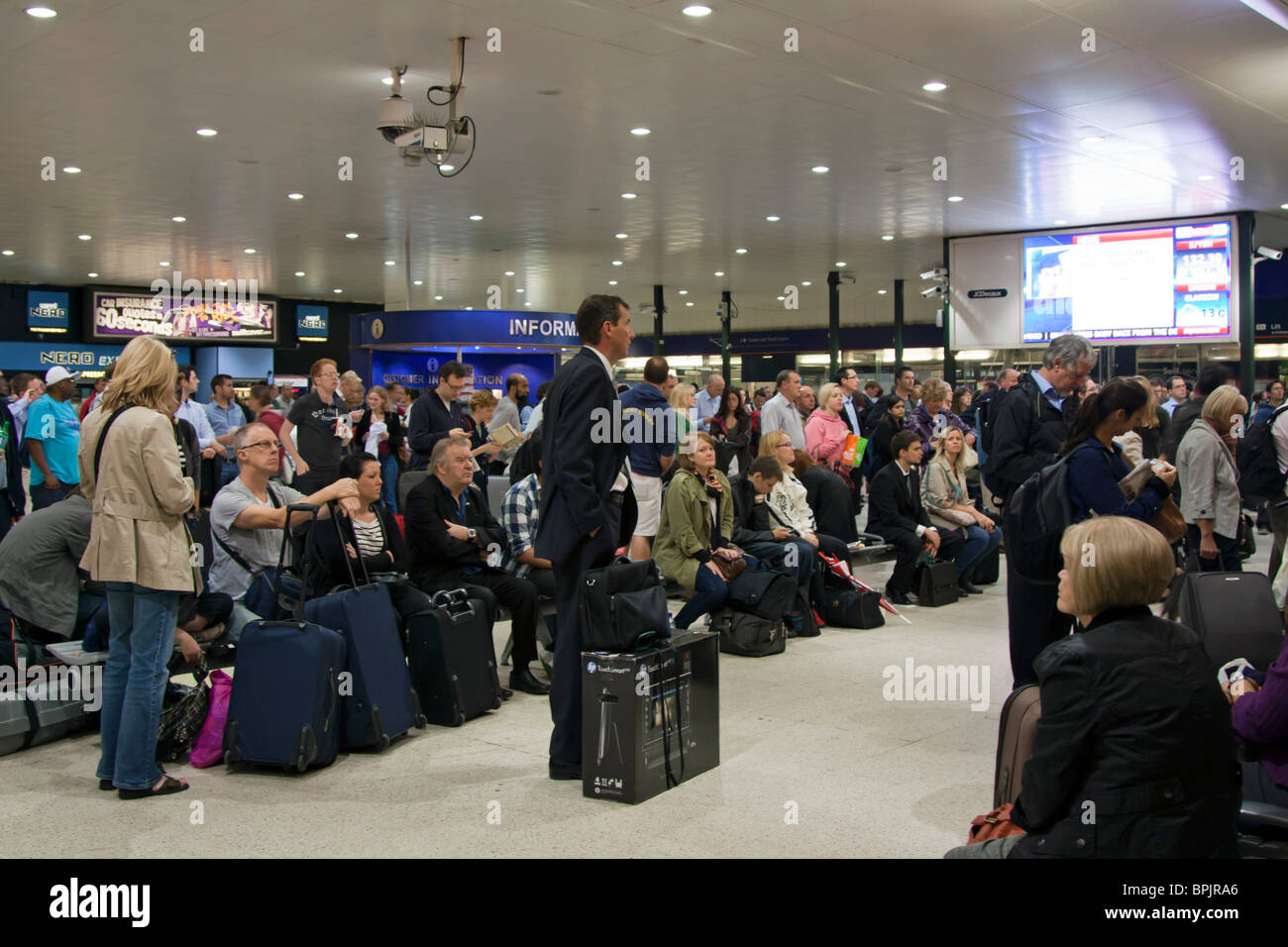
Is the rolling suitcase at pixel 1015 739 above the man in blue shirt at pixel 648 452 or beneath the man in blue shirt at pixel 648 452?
beneath

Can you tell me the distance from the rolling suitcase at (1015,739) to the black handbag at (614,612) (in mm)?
1374

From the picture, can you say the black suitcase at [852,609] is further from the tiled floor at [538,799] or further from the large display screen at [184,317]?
the large display screen at [184,317]

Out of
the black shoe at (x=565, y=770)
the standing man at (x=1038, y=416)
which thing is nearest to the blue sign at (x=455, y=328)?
the standing man at (x=1038, y=416)

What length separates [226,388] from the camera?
11250 mm

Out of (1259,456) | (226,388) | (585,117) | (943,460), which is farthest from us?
(226,388)

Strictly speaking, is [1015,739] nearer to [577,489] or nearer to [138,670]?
[577,489]

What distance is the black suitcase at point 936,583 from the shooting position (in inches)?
316

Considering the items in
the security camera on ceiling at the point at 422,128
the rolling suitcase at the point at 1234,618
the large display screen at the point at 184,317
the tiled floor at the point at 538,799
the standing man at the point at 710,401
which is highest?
the large display screen at the point at 184,317

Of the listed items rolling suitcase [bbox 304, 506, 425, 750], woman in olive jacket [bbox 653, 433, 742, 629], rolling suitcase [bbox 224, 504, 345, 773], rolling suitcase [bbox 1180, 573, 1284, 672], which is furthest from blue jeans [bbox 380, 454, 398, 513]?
rolling suitcase [bbox 1180, 573, 1284, 672]

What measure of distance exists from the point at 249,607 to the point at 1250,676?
12.8ft

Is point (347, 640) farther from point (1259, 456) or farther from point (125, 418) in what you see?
point (1259, 456)

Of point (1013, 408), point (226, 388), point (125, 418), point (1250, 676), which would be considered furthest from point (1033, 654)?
point (226, 388)

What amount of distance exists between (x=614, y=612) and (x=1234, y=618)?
2153 mm

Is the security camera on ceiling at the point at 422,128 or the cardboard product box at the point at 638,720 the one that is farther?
the security camera on ceiling at the point at 422,128
